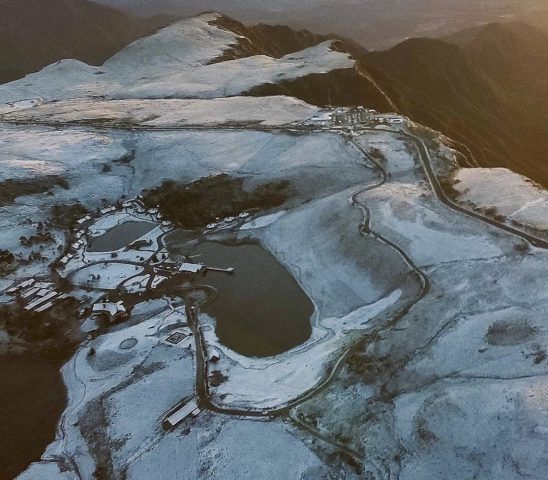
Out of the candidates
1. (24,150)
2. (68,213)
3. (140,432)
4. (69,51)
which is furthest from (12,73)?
(140,432)

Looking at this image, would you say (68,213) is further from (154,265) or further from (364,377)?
(364,377)

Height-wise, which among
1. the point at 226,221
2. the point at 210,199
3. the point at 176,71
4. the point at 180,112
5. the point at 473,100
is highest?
the point at 176,71

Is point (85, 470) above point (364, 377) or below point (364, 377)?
below

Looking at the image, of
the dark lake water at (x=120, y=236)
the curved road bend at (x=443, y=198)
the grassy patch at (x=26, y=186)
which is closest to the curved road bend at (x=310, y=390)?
the curved road bend at (x=443, y=198)

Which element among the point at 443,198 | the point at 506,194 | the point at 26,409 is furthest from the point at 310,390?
the point at 506,194

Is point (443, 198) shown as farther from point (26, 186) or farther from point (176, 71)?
point (176, 71)

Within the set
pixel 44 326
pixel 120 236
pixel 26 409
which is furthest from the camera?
pixel 120 236
